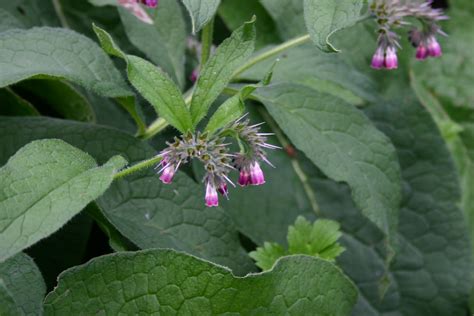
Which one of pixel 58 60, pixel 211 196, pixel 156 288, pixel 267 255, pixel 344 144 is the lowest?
pixel 267 255

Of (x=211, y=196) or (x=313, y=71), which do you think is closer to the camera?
(x=211, y=196)

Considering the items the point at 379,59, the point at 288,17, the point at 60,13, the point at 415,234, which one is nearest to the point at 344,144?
the point at 379,59

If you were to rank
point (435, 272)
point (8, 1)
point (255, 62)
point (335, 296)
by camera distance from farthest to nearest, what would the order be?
1. point (435, 272)
2. point (8, 1)
3. point (255, 62)
4. point (335, 296)

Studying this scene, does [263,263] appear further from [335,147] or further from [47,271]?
[47,271]

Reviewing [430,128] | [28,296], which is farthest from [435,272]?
[28,296]

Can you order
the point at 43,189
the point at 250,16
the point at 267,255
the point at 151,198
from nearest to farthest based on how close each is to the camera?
1. the point at 43,189
2. the point at 151,198
3. the point at 267,255
4. the point at 250,16

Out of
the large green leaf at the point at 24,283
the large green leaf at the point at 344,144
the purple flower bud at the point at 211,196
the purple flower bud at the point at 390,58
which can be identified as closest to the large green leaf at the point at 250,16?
the large green leaf at the point at 344,144

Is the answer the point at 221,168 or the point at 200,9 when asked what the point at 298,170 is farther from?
the point at 200,9
